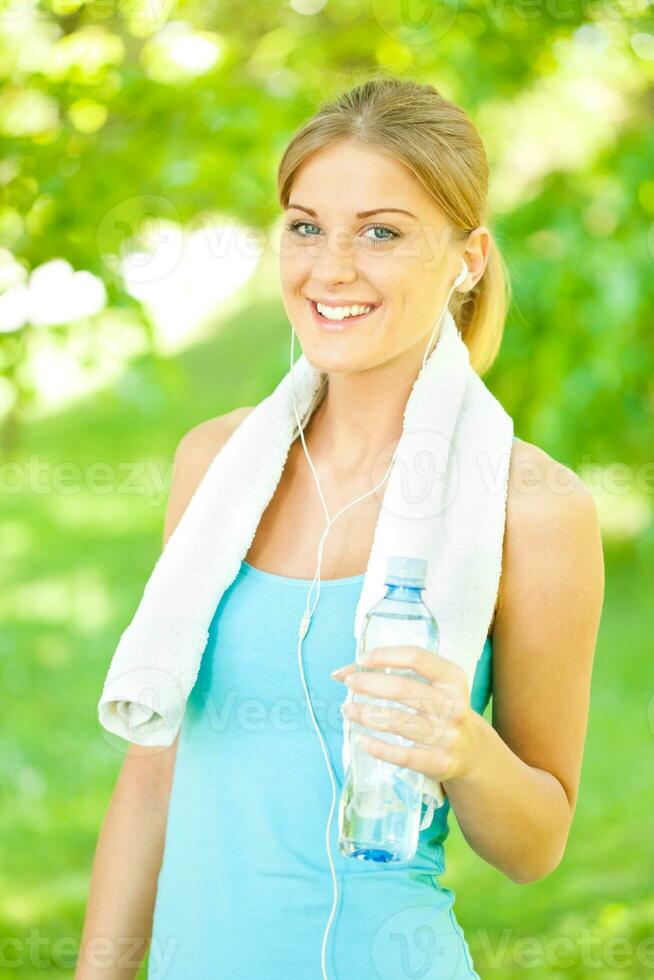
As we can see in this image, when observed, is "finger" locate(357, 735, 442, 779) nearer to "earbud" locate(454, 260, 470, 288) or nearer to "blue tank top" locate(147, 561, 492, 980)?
"blue tank top" locate(147, 561, 492, 980)

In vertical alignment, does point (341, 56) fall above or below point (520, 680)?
above

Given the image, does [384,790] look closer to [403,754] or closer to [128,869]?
[403,754]

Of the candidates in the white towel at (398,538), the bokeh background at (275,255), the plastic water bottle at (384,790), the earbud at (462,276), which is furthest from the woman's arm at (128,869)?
the bokeh background at (275,255)

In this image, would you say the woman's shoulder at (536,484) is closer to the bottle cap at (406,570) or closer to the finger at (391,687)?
the bottle cap at (406,570)

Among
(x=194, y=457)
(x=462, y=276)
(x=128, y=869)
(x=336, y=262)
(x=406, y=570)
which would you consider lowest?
(x=128, y=869)

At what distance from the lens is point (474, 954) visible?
3799 mm

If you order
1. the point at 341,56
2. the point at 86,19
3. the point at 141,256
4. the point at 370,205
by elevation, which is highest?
the point at 341,56

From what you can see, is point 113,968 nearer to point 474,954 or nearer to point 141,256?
point 141,256

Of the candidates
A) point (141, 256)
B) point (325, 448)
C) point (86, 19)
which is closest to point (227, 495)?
point (325, 448)

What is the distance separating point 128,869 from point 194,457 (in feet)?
1.97

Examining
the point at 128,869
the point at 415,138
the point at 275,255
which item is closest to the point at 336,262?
the point at 415,138

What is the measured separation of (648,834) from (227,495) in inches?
126

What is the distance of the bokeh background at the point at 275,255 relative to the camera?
8.83 feet

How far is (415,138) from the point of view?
1.66 meters
